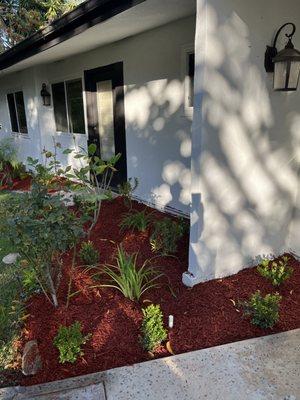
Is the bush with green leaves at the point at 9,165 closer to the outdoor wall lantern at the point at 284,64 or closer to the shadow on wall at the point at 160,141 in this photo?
the shadow on wall at the point at 160,141

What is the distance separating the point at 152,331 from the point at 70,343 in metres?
0.56

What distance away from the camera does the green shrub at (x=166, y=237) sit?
10.8 feet

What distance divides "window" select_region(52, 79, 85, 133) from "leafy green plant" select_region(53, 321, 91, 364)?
5226mm

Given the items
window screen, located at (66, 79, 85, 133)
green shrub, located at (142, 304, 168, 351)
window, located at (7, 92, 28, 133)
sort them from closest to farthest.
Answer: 1. green shrub, located at (142, 304, 168, 351)
2. window screen, located at (66, 79, 85, 133)
3. window, located at (7, 92, 28, 133)

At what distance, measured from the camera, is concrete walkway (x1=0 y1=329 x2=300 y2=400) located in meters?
1.80

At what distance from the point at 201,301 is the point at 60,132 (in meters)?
6.12

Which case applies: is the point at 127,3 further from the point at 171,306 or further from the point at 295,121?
the point at 171,306

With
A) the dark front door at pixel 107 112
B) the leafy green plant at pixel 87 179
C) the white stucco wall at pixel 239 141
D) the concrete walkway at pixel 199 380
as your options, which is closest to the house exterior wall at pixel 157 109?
the dark front door at pixel 107 112

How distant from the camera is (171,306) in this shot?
256 centimetres

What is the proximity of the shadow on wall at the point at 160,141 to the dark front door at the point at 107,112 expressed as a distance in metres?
0.28

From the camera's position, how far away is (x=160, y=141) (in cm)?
458

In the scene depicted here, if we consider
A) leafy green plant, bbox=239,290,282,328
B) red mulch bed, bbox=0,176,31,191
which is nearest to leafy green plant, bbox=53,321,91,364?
leafy green plant, bbox=239,290,282,328

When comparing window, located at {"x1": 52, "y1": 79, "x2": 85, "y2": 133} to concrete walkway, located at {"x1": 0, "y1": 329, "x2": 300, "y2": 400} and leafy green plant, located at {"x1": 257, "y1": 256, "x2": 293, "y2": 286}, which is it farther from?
concrete walkway, located at {"x1": 0, "y1": 329, "x2": 300, "y2": 400}

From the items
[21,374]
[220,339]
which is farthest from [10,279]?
[220,339]
